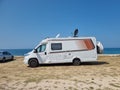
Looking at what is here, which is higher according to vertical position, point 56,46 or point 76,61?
point 56,46

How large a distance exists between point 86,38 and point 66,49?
1.93 metres

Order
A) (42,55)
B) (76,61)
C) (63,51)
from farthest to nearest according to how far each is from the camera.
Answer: (76,61), (63,51), (42,55)

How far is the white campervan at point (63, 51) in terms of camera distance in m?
17.1

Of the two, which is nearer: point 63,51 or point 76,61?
point 63,51

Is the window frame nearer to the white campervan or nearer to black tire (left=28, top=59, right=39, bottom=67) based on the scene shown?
the white campervan

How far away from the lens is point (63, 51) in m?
17.2

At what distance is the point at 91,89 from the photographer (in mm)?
8719

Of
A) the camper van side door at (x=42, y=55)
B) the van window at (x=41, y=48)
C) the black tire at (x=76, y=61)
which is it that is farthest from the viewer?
the black tire at (x=76, y=61)

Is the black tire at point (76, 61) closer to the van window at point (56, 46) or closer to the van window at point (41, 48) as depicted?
the van window at point (56, 46)

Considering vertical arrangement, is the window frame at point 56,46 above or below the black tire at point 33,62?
above

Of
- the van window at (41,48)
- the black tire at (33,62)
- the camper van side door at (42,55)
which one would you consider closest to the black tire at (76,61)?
the camper van side door at (42,55)

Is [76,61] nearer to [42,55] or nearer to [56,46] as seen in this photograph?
[56,46]

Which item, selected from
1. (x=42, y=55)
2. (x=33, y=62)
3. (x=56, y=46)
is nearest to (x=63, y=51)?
(x=56, y=46)

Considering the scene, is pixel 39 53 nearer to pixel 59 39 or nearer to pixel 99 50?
pixel 59 39
